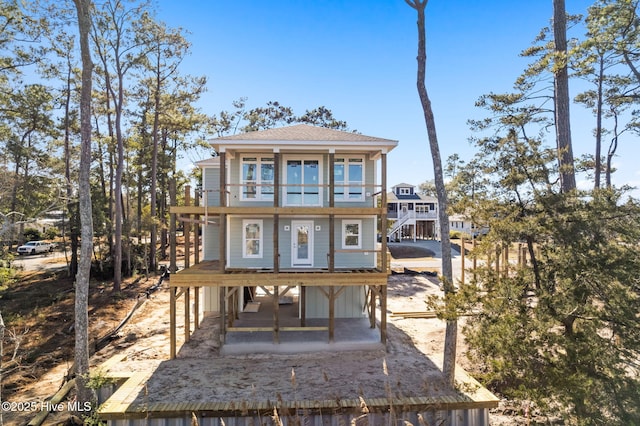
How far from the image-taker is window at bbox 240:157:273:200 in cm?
1288

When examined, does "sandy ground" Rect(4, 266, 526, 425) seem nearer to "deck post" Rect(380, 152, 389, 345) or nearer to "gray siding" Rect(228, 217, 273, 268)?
"deck post" Rect(380, 152, 389, 345)

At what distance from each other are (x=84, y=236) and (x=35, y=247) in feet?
109

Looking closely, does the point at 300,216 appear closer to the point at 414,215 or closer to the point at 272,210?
the point at 272,210

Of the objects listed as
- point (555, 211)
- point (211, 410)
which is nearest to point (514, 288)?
point (555, 211)

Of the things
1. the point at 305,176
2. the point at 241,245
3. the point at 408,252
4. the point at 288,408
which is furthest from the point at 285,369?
the point at 408,252

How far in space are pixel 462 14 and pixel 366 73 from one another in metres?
4.70

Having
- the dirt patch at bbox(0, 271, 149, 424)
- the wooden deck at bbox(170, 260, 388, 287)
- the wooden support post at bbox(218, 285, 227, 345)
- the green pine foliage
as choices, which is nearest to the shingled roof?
the wooden deck at bbox(170, 260, 388, 287)

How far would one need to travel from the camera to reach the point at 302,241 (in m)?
13.0

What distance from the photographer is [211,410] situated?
7355mm

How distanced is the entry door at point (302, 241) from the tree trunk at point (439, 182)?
17.8ft

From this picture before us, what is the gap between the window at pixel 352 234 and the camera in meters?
13.1

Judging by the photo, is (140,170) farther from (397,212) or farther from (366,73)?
(397,212)

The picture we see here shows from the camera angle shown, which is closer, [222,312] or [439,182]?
[439,182]


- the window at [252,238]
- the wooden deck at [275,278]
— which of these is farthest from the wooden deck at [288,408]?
the window at [252,238]
